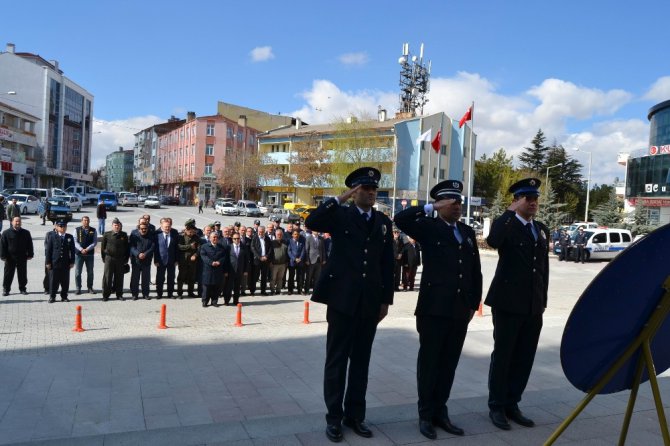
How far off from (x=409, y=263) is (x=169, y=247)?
7.21 meters

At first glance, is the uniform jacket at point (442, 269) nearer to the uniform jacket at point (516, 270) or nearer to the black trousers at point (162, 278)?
the uniform jacket at point (516, 270)

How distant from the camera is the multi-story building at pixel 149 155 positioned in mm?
103188

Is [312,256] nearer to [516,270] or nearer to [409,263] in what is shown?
[409,263]

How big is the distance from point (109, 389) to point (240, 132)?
78646 mm

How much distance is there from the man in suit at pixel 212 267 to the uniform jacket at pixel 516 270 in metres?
8.31

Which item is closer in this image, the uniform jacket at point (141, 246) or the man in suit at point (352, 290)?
the man in suit at point (352, 290)

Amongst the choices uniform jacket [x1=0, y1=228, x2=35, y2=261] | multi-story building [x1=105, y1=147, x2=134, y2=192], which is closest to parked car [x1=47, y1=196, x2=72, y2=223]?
uniform jacket [x1=0, y1=228, x2=35, y2=261]

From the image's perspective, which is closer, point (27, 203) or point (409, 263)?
point (409, 263)

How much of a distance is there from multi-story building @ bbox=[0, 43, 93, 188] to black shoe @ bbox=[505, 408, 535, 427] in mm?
65530

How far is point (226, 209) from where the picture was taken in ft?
181

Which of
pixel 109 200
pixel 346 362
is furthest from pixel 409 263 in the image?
pixel 109 200

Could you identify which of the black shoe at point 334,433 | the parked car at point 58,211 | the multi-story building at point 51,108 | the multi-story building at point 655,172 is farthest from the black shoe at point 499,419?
the multi-story building at point 51,108

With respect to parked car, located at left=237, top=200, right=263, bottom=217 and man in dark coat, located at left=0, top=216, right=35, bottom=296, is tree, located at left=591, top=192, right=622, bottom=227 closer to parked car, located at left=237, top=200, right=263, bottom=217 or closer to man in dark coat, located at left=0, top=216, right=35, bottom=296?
parked car, located at left=237, top=200, right=263, bottom=217

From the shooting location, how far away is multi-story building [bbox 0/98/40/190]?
54.7m
